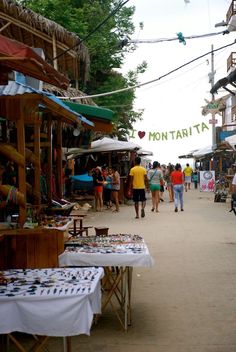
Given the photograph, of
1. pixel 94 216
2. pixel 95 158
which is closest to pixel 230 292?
pixel 94 216

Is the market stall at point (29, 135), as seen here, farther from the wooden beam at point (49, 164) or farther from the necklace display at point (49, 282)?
the necklace display at point (49, 282)

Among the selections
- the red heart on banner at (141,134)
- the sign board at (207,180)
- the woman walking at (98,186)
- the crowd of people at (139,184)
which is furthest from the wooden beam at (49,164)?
the red heart on banner at (141,134)

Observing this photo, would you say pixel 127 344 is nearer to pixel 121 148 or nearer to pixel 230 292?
pixel 230 292

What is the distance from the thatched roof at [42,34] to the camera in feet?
34.3

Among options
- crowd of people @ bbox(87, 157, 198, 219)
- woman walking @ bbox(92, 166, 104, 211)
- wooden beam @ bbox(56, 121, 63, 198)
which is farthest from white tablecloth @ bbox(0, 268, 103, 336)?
woman walking @ bbox(92, 166, 104, 211)

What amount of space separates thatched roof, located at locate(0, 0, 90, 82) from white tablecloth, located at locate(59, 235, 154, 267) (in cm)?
553

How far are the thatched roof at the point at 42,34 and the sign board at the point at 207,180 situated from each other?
14828mm

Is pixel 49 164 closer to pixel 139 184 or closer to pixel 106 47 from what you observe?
pixel 139 184

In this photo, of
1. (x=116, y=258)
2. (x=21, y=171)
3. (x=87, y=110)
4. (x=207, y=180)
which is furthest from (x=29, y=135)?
(x=207, y=180)

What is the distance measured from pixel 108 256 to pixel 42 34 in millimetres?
7713

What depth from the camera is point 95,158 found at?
23.8m

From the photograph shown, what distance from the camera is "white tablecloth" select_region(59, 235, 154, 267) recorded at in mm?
5270

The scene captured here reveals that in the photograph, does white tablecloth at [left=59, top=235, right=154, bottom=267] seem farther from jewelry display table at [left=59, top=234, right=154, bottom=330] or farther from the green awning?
the green awning

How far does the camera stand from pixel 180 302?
646cm
